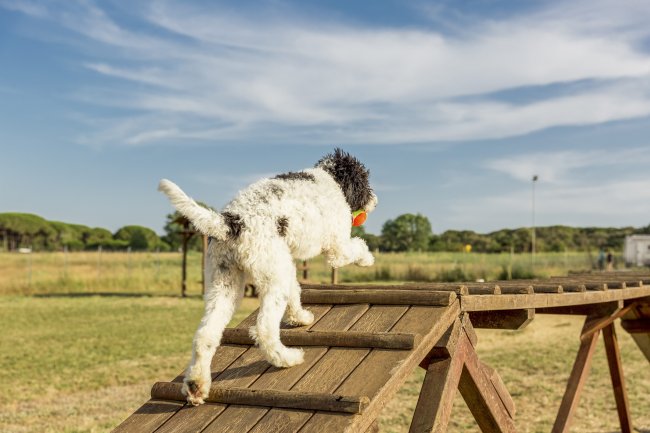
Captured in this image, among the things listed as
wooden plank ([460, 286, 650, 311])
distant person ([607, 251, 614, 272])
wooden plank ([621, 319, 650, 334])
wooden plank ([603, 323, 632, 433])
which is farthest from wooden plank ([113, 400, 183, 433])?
distant person ([607, 251, 614, 272])

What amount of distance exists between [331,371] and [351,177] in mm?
1053

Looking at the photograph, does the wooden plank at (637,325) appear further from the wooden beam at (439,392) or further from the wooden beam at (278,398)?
the wooden beam at (278,398)

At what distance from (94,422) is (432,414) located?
5925 mm

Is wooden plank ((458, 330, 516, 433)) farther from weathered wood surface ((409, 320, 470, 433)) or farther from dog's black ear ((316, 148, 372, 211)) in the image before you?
dog's black ear ((316, 148, 372, 211))

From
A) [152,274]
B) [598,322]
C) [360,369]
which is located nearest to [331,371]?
[360,369]

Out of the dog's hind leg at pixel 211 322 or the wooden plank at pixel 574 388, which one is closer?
the dog's hind leg at pixel 211 322

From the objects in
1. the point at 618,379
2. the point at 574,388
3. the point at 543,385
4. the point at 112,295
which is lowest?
the point at 543,385

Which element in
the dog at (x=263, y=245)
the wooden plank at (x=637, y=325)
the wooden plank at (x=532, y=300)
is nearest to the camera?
the dog at (x=263, y=245)

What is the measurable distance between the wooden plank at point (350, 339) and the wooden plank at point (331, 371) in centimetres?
4

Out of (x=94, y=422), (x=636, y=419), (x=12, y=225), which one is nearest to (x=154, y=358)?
(x=94, y=422)

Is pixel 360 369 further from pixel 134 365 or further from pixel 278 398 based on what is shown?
pixel 134 365

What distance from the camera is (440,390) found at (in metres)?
3.92

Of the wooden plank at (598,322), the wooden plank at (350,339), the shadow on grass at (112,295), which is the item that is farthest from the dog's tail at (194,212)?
the shadow on grass at (112,295)

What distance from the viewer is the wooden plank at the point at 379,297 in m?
4.09
